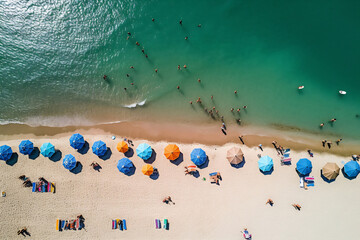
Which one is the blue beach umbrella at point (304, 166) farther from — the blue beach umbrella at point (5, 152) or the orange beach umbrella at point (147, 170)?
the blue beach umbrella at point (5, 152)

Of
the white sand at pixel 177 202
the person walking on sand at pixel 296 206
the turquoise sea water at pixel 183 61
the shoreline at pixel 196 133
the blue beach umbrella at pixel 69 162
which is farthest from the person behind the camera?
the turquoise sea water at pixel 183 61

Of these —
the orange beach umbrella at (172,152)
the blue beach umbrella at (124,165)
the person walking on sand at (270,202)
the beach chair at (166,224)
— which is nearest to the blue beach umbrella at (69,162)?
the blue beach umbrella at (124,165)

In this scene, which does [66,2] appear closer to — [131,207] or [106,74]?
[106,74]

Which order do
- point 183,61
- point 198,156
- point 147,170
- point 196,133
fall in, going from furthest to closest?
point 183,61 → point 196,133 → point 198,156 → point 147,170

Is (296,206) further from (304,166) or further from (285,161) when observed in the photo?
(285,161)

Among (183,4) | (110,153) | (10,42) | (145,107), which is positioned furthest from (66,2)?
(110,153)

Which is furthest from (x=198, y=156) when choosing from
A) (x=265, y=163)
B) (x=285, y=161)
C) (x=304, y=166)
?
(x=304, y=166)
